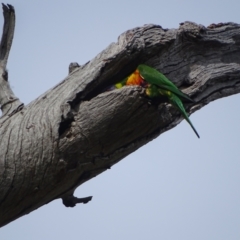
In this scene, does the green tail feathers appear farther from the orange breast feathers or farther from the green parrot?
the orange breast feathers

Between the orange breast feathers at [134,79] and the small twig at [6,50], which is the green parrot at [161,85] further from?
the small twig at [6,50]

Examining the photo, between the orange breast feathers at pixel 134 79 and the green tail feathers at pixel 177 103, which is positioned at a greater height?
the orange breast feathers at pixel 134 79

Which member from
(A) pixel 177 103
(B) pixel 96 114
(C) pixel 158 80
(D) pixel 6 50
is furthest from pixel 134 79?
(D) pixel 6 50

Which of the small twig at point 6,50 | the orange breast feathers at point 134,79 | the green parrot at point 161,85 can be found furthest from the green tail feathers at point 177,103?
the small twig at point 6,50

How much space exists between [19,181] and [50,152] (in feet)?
0.79

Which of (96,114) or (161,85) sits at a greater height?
(161,85)


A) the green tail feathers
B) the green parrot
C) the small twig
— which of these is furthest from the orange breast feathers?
the small twig

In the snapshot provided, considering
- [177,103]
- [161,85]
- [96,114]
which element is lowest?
[96,114]

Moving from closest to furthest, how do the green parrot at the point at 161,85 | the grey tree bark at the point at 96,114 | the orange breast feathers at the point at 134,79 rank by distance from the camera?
the grey tree bark at the point at 96,114, the green parrot at the point at 161,85, the orange breast feathers at the point at 134,79

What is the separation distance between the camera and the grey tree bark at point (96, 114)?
2.63 m

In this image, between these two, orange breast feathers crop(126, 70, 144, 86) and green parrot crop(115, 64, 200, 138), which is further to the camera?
orange breast feathers crop(126, 70, 144, 86)

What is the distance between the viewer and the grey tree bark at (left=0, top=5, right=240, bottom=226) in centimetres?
263

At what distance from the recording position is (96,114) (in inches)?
105

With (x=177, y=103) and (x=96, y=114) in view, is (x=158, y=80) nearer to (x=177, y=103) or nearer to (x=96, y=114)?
(x=177, y=103)
